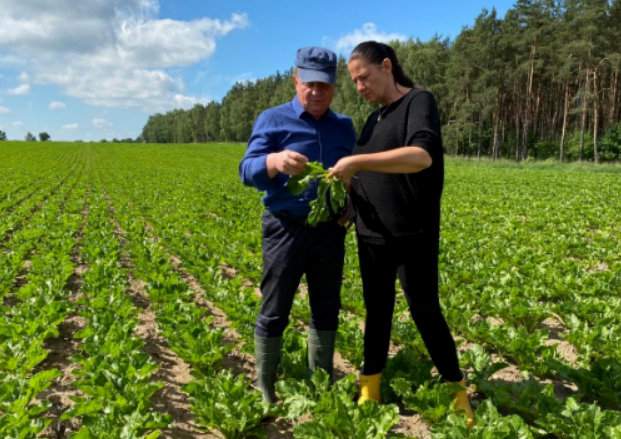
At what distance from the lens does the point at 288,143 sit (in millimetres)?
2916

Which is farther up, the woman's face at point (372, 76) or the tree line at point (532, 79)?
the tree line at point (532, 79)

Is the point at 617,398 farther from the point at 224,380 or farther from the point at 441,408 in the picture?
the point at 224,380

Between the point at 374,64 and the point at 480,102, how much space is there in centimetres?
4504

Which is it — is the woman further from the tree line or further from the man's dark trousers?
the tree line

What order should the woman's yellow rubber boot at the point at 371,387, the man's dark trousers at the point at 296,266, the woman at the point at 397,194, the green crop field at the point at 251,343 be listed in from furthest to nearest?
the woman's yellow rubber boot at the point at 371,387
the man's dark trousers at the point at 296,266
the green crop field at the point at 251,343
the woman at the point at 397,194

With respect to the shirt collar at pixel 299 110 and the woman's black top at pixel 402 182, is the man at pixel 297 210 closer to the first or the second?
the shirt collar at pixel 299 110

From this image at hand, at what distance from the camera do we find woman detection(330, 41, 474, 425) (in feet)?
8.05

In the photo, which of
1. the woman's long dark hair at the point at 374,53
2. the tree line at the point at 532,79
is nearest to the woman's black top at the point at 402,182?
the woman's long dark hair at the point at 374,53

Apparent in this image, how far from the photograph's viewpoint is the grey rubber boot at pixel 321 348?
10.8 feet

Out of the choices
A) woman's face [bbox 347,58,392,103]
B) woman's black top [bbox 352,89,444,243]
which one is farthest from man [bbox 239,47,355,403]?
woman's black top [bbox 352,89,444,243]

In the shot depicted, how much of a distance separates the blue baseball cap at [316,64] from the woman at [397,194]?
0.14 metres

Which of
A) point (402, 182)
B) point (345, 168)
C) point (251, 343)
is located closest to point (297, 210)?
point (345, 168)

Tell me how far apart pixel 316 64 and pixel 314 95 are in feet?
0.59

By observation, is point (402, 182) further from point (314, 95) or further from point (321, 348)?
point (321, 348)
